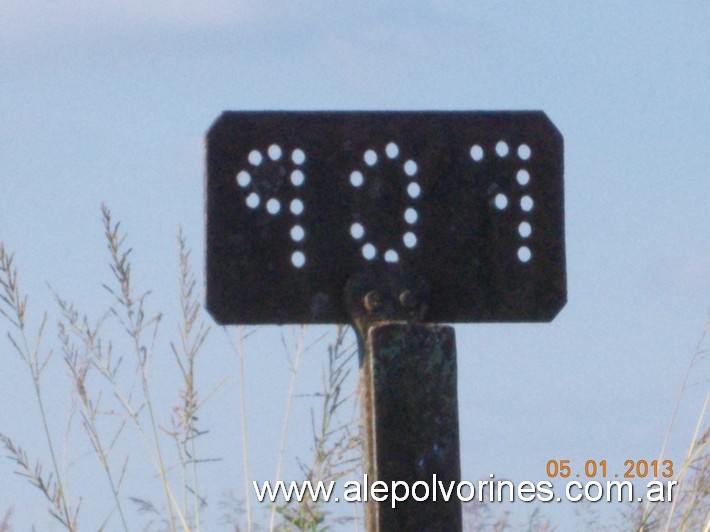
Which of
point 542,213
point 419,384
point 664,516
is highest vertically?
point 542,213

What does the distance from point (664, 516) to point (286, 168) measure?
1408mm

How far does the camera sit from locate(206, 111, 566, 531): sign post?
174 cm

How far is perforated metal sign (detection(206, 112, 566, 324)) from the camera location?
1775mm

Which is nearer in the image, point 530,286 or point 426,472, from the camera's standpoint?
point 426,472

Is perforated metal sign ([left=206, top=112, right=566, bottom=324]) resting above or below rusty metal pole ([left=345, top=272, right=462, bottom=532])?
above

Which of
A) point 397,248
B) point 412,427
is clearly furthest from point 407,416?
point 397,248

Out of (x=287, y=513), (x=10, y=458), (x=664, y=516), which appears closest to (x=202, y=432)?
(x=287, y=513)

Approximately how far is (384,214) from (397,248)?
56 millimetres

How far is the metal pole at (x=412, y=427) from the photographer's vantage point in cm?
173

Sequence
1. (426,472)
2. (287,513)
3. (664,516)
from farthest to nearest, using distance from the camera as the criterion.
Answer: (664,516) < (287,513) < (426,472)

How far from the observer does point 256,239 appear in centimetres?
177

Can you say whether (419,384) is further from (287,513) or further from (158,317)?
(158,317)

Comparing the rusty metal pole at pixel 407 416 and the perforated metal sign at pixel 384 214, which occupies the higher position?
the perforated metal sign at pixel 384 214

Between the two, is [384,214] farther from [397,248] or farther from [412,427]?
[412,427]
